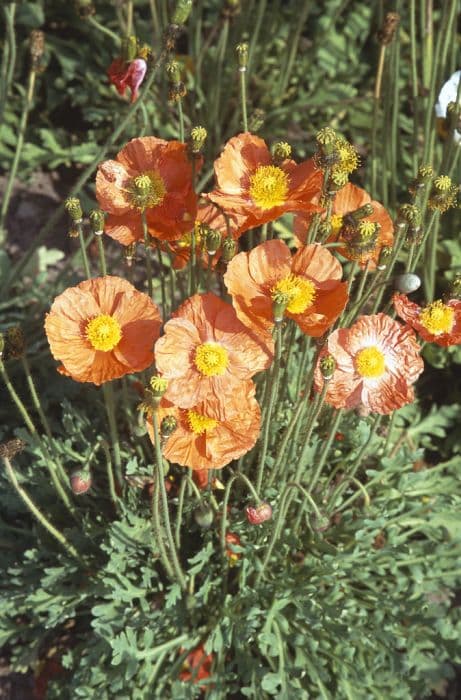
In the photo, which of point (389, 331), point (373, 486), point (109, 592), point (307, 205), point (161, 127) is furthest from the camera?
point (161, 127)

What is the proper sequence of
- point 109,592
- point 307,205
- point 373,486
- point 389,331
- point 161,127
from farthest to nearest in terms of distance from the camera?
1. point 161,127
2. point 373,486
3. point 109,592
4. point 389,331
5. point 307,205

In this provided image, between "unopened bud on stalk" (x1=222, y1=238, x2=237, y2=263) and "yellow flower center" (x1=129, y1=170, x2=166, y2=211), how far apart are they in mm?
182

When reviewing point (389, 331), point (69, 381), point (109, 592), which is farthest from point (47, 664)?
point (389, 331)

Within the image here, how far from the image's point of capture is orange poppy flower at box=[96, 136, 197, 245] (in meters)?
1.69

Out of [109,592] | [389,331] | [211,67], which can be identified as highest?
[211,67]

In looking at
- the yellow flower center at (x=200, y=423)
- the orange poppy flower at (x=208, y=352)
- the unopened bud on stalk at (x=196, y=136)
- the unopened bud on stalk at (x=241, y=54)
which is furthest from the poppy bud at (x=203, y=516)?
the unopened bud on stalk at (x=241, y=54)

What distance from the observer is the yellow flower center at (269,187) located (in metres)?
1.63

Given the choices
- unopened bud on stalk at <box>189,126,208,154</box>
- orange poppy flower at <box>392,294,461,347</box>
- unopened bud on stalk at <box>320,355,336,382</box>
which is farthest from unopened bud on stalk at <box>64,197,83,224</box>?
orange poppy flower at <box>392,294,461,347</box>

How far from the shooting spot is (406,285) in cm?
156

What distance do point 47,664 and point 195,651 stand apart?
0.51 metres

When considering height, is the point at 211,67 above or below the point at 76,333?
above

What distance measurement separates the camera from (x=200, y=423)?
5.40 ft

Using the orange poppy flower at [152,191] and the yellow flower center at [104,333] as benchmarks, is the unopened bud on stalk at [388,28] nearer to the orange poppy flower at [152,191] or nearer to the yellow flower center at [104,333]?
the orange poppy flower at [152,191]

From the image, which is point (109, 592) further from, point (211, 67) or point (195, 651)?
point (211, 67)
